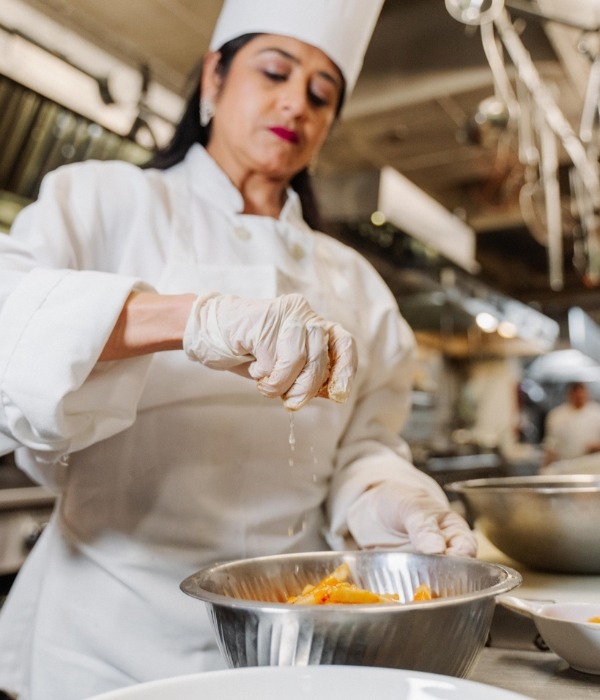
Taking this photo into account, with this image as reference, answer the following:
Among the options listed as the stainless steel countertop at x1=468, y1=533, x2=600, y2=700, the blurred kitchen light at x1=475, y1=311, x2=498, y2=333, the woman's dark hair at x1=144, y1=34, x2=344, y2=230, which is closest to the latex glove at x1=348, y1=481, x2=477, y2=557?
the stainless steel countertop at x1=468, y1=533, x2=600, y2=700

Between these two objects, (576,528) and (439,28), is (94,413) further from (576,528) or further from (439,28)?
(439,28)

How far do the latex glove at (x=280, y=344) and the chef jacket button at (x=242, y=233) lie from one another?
481 millimetres

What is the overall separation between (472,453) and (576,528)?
5.09 metres

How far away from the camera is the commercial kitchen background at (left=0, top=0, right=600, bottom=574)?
2.82m

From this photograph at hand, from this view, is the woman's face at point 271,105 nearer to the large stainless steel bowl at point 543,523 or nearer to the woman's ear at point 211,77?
the woman's ear at point 211,77

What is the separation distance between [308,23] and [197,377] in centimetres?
70

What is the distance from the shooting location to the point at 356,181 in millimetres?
3516

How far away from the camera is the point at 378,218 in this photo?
3453mm

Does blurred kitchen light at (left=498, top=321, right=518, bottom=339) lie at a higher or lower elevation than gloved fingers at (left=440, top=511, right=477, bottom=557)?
higher

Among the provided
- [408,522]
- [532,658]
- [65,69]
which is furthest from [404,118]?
[532,658]

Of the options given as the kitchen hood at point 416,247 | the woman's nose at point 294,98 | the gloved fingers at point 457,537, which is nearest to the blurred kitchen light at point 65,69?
the kitchen hood at point 416,247

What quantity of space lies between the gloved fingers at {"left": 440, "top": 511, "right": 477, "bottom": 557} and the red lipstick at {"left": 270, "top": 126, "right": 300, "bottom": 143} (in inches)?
28.0

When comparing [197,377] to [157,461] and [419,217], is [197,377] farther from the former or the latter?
[419,217]

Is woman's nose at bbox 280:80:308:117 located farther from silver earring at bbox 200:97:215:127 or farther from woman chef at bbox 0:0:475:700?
silver earring at bbox 200:97:215:127
